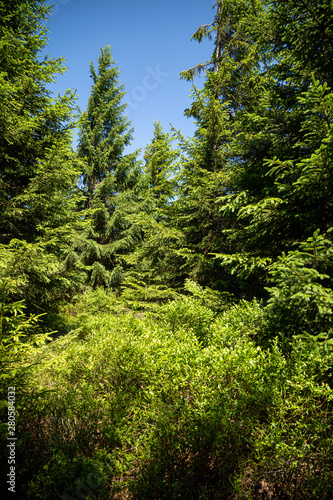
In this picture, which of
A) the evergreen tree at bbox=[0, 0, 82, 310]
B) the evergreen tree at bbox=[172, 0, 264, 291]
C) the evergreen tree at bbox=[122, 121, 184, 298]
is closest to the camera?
the evergreen tree at bbox=[0, 0, 82, 310]

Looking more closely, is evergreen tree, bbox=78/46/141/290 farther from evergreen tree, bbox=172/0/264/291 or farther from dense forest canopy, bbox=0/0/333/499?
evergreen tree, bbox=172/0/264/291

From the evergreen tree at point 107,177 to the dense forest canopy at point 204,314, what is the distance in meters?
3.58

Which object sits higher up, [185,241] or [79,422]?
[185,241]

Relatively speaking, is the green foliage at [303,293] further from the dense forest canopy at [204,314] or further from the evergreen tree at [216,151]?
the evergreen tree at [216,151]

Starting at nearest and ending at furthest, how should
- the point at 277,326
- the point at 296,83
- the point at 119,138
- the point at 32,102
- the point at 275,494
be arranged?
the point at 275,494 → the point at 277,326 → the point at 296,83 → the point at 32,102 → the point at 119,138

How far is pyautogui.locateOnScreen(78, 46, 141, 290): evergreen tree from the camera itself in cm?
1209

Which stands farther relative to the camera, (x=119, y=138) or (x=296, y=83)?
(x=119, y=138)

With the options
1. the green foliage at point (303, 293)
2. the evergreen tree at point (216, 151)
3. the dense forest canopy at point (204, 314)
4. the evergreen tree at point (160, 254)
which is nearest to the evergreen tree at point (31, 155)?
the dense forest canopy at point (204, 314)

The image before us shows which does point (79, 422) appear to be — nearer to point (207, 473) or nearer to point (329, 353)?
point (207, 473)

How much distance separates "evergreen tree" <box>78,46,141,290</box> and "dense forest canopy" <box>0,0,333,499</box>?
3.58 m

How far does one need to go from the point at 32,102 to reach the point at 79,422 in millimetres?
8111

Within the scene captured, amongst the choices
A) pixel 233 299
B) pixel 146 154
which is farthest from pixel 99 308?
pixel 146 154

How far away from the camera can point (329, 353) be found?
2941 mm

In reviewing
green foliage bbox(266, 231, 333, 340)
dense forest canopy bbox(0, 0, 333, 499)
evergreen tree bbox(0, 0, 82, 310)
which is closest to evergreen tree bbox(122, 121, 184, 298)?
dense forest canopy bbox(0, 0, 333, 499)
